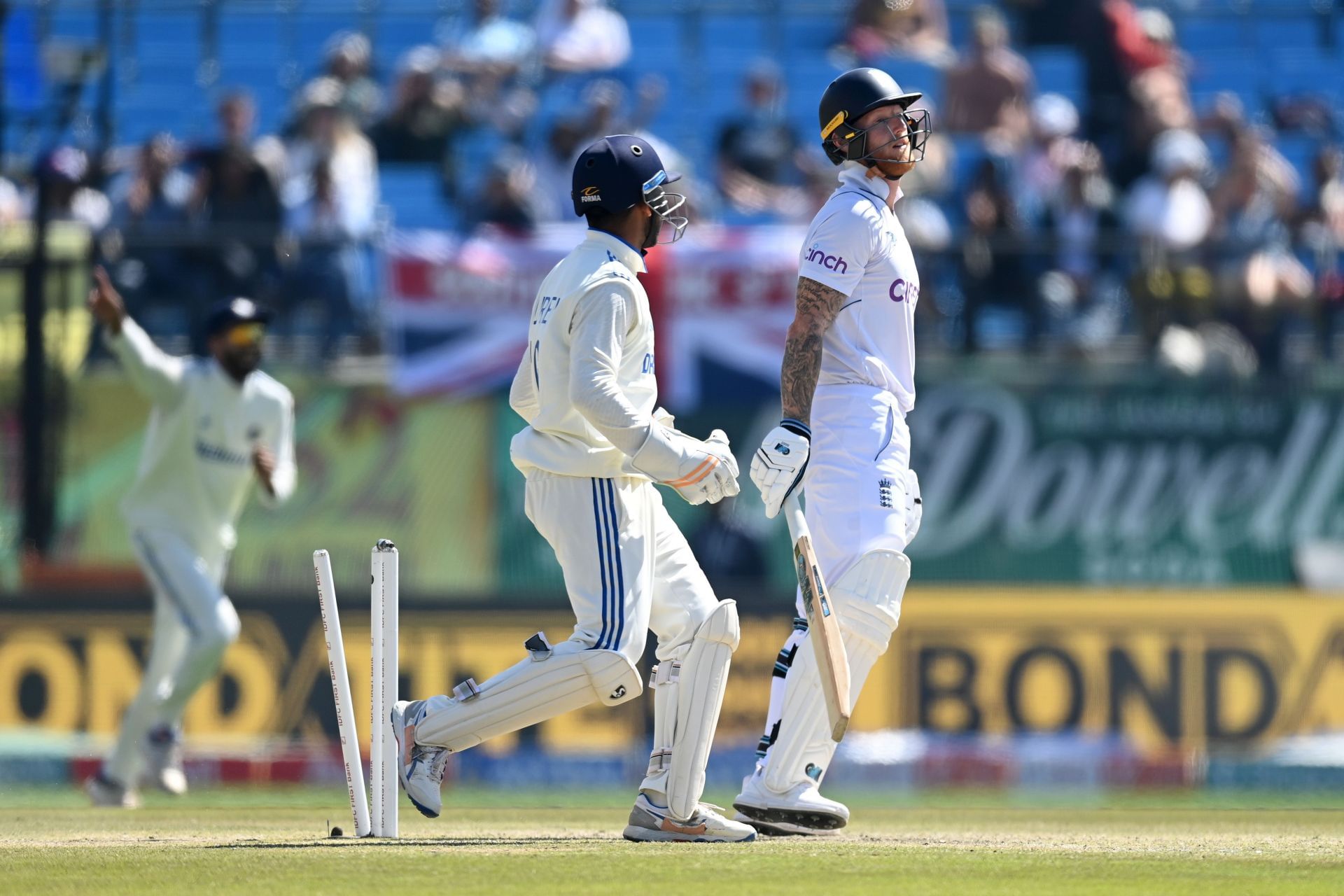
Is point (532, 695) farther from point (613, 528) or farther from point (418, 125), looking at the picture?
point (418, 125)

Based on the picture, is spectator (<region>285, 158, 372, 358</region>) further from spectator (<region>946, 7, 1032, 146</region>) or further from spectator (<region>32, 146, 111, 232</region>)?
spectator (<region>946, 7, 1032, 146</region>)

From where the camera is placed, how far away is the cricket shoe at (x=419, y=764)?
20.8 ft

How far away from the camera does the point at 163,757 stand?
9820 millimetres

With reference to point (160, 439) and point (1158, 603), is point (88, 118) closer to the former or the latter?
point (160, 439)

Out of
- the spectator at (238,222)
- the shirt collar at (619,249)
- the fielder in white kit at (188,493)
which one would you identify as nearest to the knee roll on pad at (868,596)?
the shirt collar at (619,249)

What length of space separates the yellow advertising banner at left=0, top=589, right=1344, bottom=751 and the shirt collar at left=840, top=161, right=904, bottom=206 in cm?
501

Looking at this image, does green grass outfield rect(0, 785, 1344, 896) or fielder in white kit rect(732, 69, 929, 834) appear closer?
green grass outfield rect(0, 785, 1344, 896)

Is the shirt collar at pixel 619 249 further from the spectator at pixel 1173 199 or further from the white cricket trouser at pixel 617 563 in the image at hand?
the spectator at pixel 1173 199

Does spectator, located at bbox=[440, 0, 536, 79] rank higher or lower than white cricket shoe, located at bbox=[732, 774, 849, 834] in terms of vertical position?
higher

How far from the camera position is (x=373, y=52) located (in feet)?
53.2

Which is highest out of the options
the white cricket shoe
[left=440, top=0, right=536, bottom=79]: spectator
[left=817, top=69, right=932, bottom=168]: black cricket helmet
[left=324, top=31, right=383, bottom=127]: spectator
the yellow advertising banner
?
[left=440, top=0, right=536, bottom=79]: spectator

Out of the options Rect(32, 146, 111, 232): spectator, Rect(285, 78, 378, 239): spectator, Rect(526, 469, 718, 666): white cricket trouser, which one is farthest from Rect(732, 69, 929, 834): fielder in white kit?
Rect(285, 78, 378, 239): spectator

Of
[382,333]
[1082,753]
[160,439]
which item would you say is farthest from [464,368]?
[1082,753]

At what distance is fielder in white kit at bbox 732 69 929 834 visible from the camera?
666 cm
